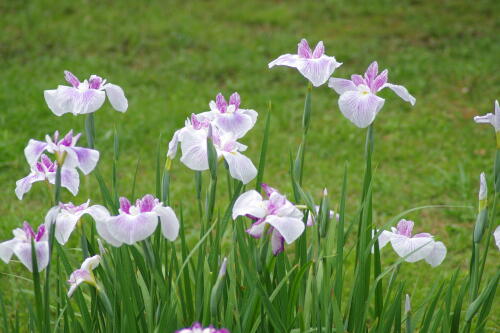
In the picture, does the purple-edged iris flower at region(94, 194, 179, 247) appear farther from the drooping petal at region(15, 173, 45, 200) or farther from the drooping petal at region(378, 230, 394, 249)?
the drooping petal at region(378, 230, 394, 249)

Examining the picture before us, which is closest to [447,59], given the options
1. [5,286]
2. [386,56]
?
[386,56]

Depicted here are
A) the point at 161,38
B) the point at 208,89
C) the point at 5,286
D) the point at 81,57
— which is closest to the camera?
the point at 5,286

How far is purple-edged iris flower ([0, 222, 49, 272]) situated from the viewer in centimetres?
137

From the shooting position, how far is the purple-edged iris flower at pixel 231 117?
1.61m

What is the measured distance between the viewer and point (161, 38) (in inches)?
250

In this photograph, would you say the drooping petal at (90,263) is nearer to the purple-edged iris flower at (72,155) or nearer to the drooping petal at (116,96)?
the purple-edged iris flower at (72,155)

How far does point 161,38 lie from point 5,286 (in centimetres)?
390

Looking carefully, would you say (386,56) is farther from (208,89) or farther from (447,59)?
(208,89)

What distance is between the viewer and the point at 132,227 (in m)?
1.31

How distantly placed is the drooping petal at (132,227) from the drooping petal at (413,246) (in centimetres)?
62

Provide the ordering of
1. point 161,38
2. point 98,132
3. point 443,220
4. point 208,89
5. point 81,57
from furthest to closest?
point 161,38
point 81,57
point 208,89
point 98,132
point 443,220

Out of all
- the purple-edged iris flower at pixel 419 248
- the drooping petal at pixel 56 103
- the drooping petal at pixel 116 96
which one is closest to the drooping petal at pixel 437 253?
the purple-edged iris flower at pixel 419 248

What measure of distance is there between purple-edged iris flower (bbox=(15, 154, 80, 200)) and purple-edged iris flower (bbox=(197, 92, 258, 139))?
34 cm

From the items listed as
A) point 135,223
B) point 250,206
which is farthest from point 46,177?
point 250,206
